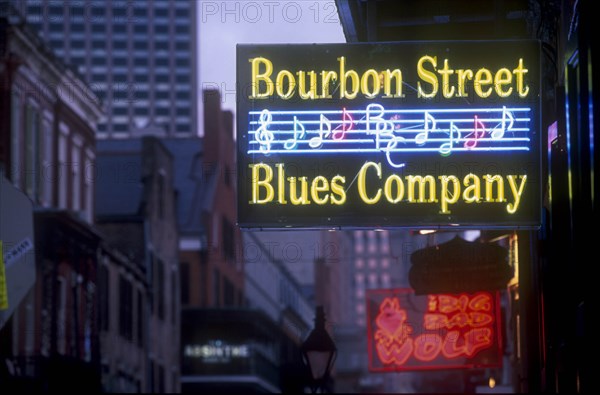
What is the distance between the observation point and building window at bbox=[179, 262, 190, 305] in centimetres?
6262

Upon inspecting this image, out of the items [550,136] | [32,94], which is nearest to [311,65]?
[550,136]

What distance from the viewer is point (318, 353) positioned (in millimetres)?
20344

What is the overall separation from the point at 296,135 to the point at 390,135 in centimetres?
75

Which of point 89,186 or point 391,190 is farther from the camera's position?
point 89,186

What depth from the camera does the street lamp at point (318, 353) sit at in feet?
66.4

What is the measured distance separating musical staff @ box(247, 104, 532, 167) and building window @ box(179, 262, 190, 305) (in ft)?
167

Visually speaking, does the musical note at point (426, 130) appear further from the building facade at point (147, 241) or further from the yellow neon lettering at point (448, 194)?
the building facade at point (147, 241)

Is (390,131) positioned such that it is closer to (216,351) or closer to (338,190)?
(338,190)

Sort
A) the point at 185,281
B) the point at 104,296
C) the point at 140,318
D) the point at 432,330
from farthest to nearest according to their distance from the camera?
1. the point at 185,281
2. the point at 140,318
3. the point at 104,296
4. the point at 432,330

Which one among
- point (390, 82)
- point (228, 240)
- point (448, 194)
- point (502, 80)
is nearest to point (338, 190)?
point (448, 194)

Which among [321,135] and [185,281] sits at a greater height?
[321,135]

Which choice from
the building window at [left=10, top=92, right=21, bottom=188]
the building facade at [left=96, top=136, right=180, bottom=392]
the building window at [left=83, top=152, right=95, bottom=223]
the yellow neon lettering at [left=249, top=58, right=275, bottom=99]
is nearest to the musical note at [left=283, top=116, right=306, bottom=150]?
the yellow neon lettering at [left=249, top=58, right=275, bottom=99]

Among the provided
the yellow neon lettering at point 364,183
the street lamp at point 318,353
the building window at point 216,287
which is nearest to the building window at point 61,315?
the street lamp at point 318,353

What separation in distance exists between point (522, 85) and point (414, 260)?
5.83m
